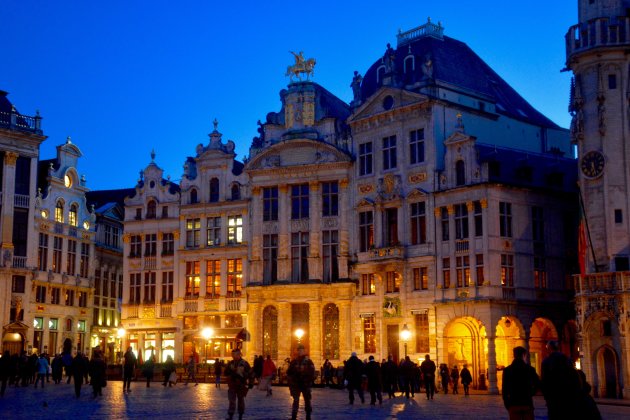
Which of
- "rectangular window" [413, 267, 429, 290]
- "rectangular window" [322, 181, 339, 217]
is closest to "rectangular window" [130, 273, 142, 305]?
"rectangular window" [322, 181, 339, 217]

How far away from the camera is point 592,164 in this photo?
41969 millimetres

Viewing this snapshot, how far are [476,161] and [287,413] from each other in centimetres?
2686

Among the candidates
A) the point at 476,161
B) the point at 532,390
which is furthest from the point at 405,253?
the point at 532,390

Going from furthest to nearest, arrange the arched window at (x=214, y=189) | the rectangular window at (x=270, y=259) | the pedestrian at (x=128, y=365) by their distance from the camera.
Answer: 1. the arched window at (x=214, y=189)
2. the rectangular window at (x=270, y=259)
3. the pedestrian at (x=128, y=365)

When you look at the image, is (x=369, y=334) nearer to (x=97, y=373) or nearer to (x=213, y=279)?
(x=213, y=279)

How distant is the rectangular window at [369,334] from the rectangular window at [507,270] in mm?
8269

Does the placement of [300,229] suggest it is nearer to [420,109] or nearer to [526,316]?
[420,109]

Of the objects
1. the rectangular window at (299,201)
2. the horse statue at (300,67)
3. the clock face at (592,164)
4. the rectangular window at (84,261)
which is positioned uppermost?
the horse statue at (300,67)

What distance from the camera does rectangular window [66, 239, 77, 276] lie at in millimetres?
64625

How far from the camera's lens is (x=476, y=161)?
161ft

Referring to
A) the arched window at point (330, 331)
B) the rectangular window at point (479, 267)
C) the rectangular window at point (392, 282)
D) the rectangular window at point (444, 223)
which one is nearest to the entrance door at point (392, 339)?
the rectangular window at point (392, 282)

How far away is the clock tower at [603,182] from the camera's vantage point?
40188 mm

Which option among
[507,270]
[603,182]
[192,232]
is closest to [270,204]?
[192,232]

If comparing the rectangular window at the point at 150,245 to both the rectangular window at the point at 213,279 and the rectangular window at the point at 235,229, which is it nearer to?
the rectangular window at the point at 213,279
